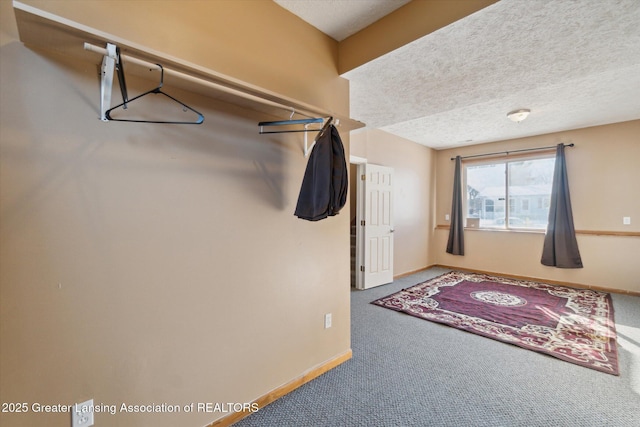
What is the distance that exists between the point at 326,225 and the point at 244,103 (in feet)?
3.47

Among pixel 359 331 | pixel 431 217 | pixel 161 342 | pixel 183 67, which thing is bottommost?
pixel 359 331

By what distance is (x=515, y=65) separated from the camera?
2062mm

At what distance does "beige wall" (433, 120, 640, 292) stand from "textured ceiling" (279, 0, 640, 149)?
74 centimetres

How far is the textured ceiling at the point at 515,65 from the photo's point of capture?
1.55 metres

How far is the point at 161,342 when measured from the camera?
55.9 inches

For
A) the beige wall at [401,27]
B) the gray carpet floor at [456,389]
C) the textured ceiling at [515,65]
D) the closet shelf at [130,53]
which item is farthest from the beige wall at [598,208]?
the closet shelf at [130,53]

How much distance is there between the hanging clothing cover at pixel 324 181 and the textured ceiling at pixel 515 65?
833 millimetres

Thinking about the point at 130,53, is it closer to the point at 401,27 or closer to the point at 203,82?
the point at 203,82

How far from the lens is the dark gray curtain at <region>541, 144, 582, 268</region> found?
4.56 meters

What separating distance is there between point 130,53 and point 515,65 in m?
2.47

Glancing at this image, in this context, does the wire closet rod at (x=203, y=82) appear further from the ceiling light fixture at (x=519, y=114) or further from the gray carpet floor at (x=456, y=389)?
the ceiling light fixture at (x=519, y=114)

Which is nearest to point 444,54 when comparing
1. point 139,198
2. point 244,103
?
point 244,103

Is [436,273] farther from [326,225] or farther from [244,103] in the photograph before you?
[244,103]

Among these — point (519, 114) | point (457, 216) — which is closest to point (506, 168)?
point (457, 216)
